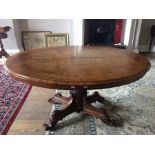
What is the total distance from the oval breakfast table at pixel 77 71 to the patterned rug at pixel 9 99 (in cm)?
35

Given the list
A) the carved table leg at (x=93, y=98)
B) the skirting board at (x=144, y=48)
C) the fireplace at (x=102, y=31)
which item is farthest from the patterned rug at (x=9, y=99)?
the skirting board at (x=144, y=48)

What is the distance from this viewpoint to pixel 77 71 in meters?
1.13

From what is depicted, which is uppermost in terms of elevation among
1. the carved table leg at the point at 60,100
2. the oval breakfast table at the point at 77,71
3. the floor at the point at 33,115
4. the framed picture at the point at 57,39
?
the oval breakfast table at the point at 77,71

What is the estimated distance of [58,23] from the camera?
11.1ft

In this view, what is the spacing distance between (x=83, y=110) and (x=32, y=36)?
7.93 ft

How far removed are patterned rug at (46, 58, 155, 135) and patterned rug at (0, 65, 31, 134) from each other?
0.38m

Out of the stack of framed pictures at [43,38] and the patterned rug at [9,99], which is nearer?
the patterned rug at [9,99]

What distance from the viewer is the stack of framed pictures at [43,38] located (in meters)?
3.48

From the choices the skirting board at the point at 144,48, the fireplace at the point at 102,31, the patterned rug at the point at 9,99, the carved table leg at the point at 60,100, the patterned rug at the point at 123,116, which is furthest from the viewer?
the skirting board at the point at 144,48

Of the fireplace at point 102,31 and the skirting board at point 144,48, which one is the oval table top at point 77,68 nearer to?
the fireplace at point 102,31

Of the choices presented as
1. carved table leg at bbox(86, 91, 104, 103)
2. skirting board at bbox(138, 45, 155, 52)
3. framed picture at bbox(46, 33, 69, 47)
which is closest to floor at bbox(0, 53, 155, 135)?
carved table leg at bbox(86, 91, 104, 103)

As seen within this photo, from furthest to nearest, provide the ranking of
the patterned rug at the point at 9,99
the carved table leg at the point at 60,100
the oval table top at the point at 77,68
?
the carved table leg at the point at 60,100 → the patterned rug at the point at 9,99 → the oval table top at the point at 77,68

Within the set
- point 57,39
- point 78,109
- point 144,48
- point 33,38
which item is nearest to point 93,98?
point 78,109
